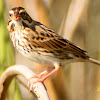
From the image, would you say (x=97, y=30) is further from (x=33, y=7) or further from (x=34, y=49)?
(x=34, y=49)

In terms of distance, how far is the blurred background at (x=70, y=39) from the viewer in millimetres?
1716

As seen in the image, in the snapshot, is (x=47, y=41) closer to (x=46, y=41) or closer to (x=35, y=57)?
(x=46, y=41)

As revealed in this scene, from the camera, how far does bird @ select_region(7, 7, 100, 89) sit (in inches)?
64.4

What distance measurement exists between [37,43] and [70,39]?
1.89 feet

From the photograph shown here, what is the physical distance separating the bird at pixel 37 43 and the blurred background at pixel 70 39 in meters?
0.08

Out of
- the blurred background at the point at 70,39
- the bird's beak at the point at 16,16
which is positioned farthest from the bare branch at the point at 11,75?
the bird's beak at the point at 16,16

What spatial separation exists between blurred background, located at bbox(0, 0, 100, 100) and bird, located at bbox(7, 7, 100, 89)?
85mm

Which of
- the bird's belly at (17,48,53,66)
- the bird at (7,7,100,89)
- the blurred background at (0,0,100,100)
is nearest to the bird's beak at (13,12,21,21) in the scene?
the bird at (7,7,100,89)

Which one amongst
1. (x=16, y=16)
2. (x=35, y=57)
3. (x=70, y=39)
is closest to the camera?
(x=16, y=16)

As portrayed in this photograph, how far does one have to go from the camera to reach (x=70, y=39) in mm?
2176

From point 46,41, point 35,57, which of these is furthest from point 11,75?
point 46,41

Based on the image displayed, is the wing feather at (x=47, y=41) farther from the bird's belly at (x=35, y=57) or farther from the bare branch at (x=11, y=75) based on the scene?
the bare branch at (x=11, y=75)

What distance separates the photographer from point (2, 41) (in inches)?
62.9

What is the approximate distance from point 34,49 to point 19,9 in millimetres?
300
